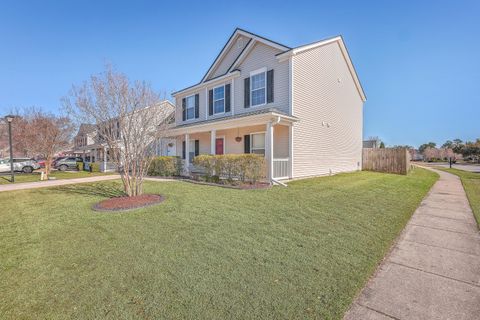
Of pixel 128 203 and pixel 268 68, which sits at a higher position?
pixel 268 68

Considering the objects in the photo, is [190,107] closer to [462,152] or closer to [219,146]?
[219,146]

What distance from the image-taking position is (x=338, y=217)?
5.19m

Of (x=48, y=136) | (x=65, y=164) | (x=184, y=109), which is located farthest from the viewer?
(x=65, y=164)

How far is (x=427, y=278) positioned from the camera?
285cm

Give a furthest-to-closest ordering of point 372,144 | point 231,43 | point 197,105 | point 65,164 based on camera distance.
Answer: point 372,144 → point 65,164 → point 197,105 → point 231,43

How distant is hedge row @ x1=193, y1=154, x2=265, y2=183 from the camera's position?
931cm

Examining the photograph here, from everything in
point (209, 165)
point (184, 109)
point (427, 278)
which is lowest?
point (427, 278)

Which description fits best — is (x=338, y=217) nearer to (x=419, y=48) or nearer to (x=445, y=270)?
(x=445, y=270)

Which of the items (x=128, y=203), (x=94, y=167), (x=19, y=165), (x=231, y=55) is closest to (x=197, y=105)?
(x=231, y=55)

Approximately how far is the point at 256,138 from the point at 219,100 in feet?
13.8

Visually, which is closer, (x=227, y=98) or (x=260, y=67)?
(x=260, y=67)

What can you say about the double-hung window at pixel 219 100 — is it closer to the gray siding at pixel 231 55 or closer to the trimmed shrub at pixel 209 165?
the gray siding at pixel 231 55

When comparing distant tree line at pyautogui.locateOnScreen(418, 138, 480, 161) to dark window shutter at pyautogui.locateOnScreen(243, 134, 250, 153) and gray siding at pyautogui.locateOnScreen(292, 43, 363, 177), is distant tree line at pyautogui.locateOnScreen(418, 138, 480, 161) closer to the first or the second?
gray siding at pyautogui.locateOnScreen(292, 43, 363, 177)

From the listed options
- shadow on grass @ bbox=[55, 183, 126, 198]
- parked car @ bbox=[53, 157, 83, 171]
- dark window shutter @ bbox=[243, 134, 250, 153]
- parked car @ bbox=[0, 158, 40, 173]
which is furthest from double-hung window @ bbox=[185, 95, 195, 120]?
parked car @ bbox=[0, 158, 40, 173]
